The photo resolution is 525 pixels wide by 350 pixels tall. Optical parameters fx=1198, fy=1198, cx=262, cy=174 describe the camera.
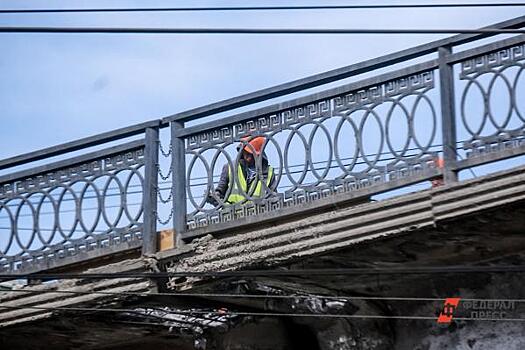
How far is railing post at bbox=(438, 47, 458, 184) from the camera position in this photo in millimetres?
8289

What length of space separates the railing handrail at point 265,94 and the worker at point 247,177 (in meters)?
0.37

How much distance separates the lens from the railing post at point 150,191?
9641 mm

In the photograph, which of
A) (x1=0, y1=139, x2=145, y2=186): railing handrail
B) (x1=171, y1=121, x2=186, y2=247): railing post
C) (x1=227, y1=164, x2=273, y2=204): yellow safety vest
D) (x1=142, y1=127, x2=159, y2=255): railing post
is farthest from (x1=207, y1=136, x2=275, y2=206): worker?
(x1=0, y1=139, x2=145, y2=186): railing handrail

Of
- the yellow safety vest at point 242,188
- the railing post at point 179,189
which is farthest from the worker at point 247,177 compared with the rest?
the railing post at point 179,189

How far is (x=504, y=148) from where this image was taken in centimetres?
809

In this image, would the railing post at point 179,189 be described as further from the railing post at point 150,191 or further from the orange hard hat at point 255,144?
the orange hard hat at point 255,144

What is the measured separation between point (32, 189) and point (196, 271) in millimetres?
1872

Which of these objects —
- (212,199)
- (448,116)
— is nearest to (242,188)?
(212,199)

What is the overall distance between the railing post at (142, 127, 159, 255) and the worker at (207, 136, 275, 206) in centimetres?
58

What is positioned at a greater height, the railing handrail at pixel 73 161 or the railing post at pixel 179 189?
the railing handrail at pixel 73 161

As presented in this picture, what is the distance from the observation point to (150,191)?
9719 millimetres

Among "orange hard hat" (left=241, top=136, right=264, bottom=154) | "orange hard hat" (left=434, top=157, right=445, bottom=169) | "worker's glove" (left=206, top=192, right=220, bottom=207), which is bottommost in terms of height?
"worker's glove" (left=206, top=192, right=220, bottom=207)

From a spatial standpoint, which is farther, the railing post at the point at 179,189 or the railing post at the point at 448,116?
the railing post at the point at 179,189

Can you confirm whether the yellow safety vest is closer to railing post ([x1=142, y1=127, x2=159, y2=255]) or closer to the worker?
the worker
